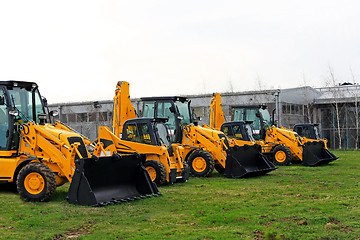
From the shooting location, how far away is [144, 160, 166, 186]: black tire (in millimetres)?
13812

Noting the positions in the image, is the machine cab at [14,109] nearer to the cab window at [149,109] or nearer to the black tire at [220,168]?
the cab window at [149,109]

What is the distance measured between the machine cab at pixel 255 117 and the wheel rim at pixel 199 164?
7.50 m

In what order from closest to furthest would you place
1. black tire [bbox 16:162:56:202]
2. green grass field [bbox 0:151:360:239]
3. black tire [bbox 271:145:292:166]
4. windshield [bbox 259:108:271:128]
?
green grass field [bbox 0:151:360:239], black tire [bbox 16:162:56:202], black tire [bbox 271:145:292:166], windshield [bbox 259:108:271:128]

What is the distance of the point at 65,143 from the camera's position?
37.2 feet

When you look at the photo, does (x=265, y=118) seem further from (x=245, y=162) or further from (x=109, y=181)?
(x=109, y=181)

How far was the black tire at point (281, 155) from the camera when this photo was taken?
22469 mm

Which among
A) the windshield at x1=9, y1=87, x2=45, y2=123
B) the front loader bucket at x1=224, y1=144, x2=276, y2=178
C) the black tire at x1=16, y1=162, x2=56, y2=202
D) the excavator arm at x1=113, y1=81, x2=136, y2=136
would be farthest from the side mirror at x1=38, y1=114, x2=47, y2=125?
the front loader bucket at x1=224, y1=144, x2=276, y2=178

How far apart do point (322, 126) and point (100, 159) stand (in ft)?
111

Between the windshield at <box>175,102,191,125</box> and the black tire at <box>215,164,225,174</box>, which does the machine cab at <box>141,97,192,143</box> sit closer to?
the windshield at <box>175,102,191,125</box>

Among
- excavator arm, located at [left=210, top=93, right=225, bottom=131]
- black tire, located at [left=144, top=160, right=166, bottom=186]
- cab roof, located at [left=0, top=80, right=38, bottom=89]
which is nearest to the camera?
cab roof, located at [left=0, top=80, right=38, bottom=89]

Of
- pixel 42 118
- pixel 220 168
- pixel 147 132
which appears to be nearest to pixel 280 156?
pixel 220 168

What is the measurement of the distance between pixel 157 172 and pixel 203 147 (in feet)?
14.0

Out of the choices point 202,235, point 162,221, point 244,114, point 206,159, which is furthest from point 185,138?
point 202,235

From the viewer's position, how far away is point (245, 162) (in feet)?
56.3
